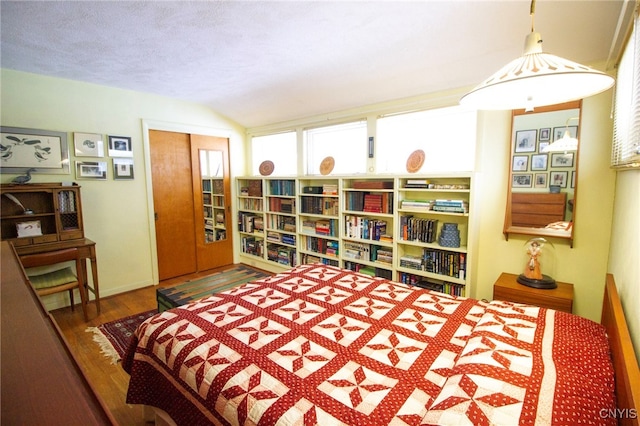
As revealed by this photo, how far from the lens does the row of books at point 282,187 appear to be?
12.8 ft

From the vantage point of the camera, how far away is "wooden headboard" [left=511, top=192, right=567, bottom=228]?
2342 mm

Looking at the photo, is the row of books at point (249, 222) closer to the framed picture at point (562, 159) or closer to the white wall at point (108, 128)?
the white wall at point (108, 128)

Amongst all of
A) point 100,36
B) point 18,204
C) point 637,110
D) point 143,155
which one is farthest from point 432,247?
point 18,204

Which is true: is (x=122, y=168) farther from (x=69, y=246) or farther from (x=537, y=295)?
(x=537, y=295)

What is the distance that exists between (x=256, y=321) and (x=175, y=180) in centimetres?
309

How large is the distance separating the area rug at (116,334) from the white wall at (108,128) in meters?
0.81

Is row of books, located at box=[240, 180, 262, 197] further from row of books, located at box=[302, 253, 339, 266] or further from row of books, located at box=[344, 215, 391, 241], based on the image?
row of books, located at box=[344, 215, 391, 241]

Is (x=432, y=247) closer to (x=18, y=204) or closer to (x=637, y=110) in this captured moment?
(x=637, y=110)

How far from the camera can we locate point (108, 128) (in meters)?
3.34

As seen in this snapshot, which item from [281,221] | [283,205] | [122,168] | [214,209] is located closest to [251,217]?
[214,209]

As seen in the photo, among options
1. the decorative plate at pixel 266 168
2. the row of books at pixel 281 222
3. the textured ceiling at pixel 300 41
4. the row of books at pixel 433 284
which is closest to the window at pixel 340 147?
the textured ceiling at pixel 300 41

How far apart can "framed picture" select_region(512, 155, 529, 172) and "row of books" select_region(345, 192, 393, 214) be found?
1.09m

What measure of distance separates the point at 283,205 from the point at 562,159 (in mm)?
3001

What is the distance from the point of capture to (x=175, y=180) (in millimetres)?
3988
